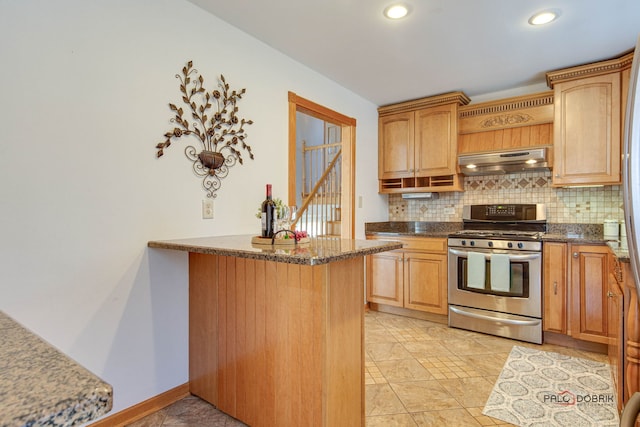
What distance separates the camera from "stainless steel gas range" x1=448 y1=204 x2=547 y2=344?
2936 mm

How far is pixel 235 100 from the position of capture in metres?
2.35

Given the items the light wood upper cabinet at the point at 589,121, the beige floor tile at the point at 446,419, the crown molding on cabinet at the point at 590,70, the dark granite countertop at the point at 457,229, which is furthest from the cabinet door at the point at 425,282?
the crown molding on cabinet at the point at 590,70

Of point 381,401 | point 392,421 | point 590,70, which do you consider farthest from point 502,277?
point 590,70

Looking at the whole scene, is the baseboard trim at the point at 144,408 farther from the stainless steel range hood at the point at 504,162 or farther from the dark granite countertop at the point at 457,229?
the stainless steel range hood at the point at 504,162

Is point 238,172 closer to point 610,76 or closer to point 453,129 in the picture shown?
point 453,129

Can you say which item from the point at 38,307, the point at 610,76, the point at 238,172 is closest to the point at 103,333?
the point at 38,307

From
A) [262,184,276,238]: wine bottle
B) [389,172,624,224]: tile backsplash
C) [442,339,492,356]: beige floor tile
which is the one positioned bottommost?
[442,339,492,356]: beige floor tile

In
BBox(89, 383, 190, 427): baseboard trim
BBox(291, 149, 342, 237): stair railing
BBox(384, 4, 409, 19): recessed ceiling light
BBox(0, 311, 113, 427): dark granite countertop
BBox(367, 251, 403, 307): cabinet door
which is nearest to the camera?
BBox(0, 311, 113, 427): dark granite countertop

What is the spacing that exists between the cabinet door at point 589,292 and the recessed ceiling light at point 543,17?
5.66ft

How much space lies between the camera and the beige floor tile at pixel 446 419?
182 centimetres

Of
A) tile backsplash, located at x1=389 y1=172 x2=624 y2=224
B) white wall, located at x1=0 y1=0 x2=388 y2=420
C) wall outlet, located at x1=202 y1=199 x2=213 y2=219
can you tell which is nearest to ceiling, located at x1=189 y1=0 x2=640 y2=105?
white wall, located at x1=0 y1=0 x2=388 y2=420

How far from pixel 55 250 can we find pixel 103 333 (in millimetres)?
482

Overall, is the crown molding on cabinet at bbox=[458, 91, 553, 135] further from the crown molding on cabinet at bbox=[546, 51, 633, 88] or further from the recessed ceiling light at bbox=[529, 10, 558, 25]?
the recessed ceiling light at bbox=[529, 10, 558, 25]

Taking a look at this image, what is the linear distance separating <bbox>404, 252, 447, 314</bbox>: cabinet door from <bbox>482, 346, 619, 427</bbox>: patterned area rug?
862 mm
